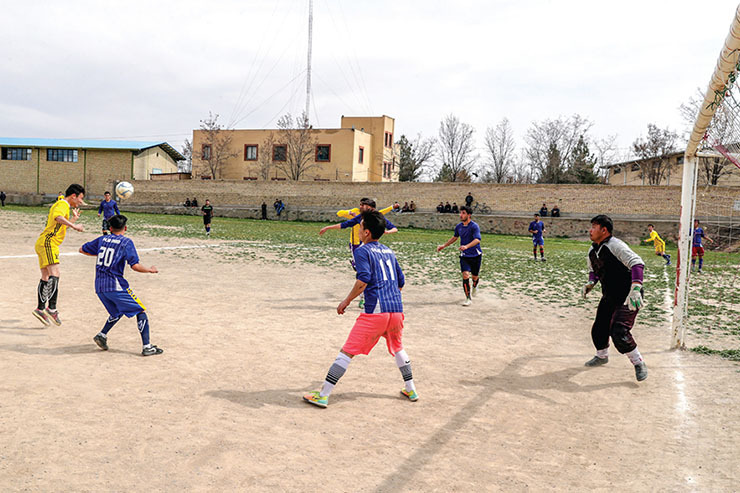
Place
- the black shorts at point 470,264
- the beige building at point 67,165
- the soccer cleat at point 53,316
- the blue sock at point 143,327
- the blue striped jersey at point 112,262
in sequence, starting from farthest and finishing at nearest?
the beige building at point 67,165 → the black shorts at point 470,264 → the soccer cleat at point 53,316 → the blue sock at point 143,327 → the blue striped jersey at point 112,262

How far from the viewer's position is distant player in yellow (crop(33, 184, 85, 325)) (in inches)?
334

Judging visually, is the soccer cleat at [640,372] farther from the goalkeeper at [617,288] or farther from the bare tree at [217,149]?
the bare tree at [217,149]

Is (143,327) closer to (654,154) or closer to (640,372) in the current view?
(640,372)

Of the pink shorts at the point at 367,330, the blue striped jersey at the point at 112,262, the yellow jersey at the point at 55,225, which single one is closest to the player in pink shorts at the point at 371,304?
the pink shorts at the point at 367,330

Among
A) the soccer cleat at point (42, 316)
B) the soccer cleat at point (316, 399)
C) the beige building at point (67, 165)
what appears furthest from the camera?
the beige building at point (67, 165)

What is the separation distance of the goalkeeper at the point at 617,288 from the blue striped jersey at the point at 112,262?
5753 millimetres

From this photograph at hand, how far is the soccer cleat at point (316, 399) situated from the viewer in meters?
5.65

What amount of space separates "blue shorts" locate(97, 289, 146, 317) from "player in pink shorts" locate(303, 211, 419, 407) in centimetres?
282

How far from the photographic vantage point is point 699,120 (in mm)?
7832

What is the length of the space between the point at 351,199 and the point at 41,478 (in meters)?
48.1

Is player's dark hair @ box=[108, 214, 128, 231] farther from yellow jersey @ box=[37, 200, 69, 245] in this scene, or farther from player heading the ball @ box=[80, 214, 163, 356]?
yellow jersey @ box=[37, 200, 69, 245]

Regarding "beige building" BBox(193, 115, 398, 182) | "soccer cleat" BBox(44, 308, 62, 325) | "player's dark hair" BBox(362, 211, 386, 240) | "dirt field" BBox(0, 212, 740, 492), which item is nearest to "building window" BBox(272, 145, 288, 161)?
"beige building" BBox(193, 115, 398, 182)

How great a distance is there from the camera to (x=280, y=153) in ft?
214

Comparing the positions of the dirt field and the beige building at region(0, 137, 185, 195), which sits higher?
the beige building at region(0, 137, 185, 195)
